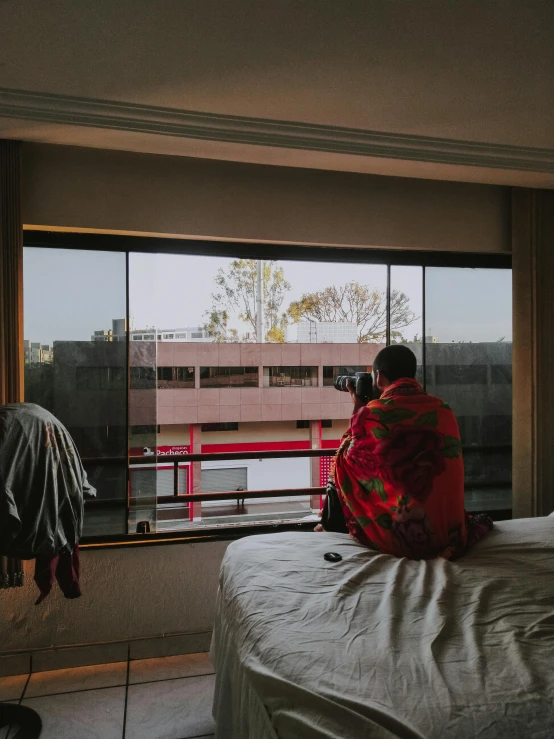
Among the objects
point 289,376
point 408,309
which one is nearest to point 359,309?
point 408,309

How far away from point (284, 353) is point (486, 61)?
7.43 ft

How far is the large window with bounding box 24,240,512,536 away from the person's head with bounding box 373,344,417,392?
1.12 meters

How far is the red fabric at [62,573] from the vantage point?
2.05 metres

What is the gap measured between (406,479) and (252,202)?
1736 millimetres

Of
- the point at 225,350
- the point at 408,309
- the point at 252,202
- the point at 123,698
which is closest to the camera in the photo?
the point at 123,698

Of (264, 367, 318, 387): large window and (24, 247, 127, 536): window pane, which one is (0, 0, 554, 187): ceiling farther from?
(264, 367, 318, 387): large window

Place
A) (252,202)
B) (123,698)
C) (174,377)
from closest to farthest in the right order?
(123,698)
(252,202)
(174,377)

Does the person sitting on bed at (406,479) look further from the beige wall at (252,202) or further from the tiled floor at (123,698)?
the beige wall at (252,202)

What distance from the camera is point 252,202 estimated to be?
296 cm

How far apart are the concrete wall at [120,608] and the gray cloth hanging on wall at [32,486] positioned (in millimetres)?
834

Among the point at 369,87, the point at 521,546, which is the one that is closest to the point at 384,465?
the point at 521,546

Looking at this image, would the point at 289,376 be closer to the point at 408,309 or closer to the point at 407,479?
the point at 408,309

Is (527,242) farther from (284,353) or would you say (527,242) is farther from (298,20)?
(298,20)

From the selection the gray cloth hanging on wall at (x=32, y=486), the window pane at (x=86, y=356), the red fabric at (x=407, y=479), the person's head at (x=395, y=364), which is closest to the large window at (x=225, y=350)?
the window pane at (x=86, y=356)
